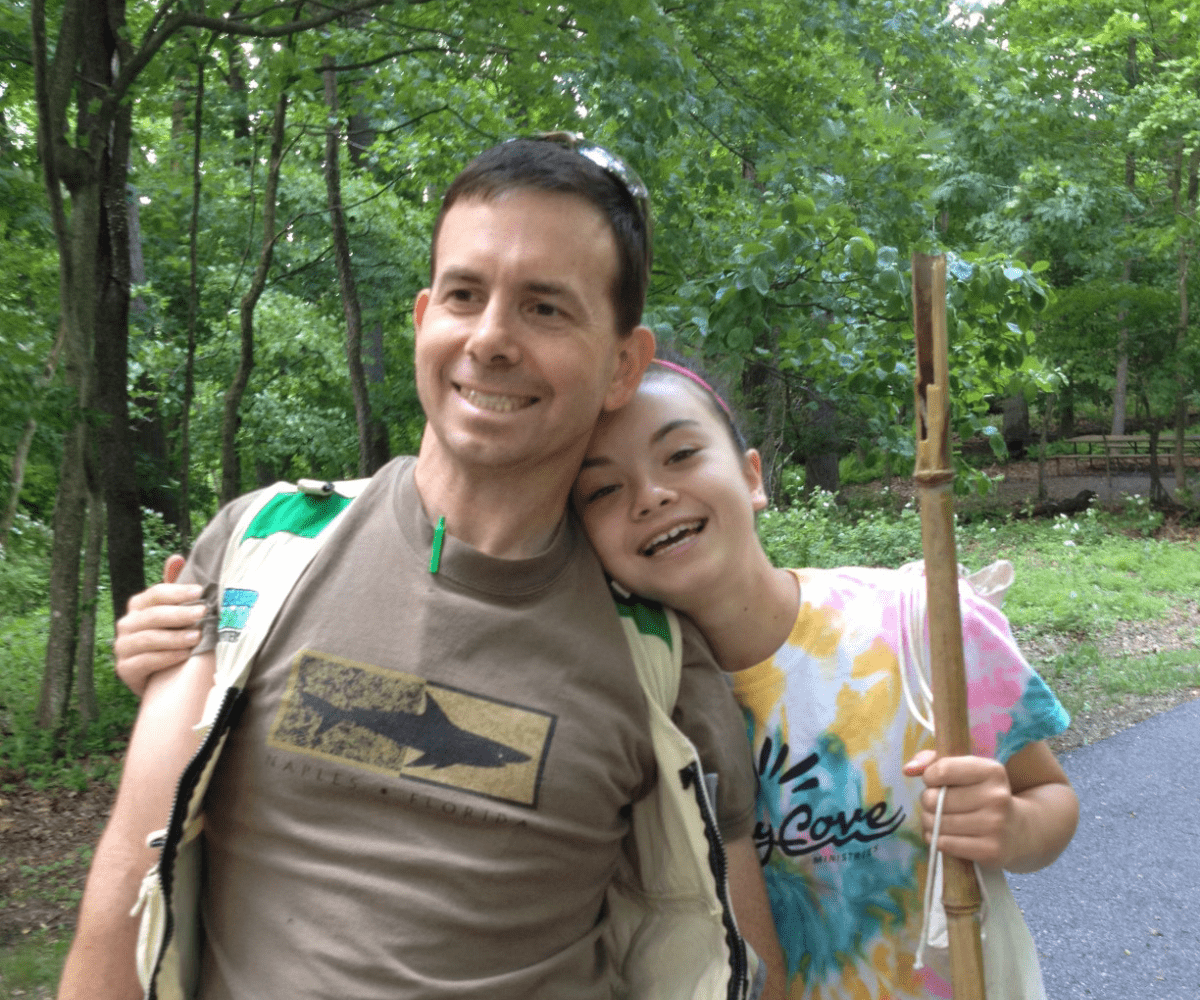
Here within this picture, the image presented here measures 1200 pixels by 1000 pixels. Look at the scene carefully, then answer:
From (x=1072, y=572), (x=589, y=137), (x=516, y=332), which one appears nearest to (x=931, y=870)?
(x=516, y=332)

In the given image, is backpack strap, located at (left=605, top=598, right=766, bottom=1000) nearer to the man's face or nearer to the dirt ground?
the man's face

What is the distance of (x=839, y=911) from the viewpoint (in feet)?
6.37

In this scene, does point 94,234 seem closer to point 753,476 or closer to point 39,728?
point 39,728

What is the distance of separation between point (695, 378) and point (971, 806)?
0.93m

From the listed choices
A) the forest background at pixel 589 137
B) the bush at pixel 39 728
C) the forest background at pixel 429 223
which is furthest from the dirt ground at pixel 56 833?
the forest background at pixel 589 137

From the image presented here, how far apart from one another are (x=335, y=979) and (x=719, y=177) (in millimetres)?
5363

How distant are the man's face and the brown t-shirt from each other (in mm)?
202

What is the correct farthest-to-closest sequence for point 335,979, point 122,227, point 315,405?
1. point 315,405
2. point 122,227
3. point 335,979

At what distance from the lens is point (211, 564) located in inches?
71.6

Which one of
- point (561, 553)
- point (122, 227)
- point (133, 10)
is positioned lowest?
point (561, 553)

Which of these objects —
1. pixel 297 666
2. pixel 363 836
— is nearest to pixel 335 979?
pixel 363 836

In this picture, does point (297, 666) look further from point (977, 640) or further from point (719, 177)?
point (719, 177)

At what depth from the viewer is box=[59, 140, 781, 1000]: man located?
1.64 meters

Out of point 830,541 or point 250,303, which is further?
point 830,541
